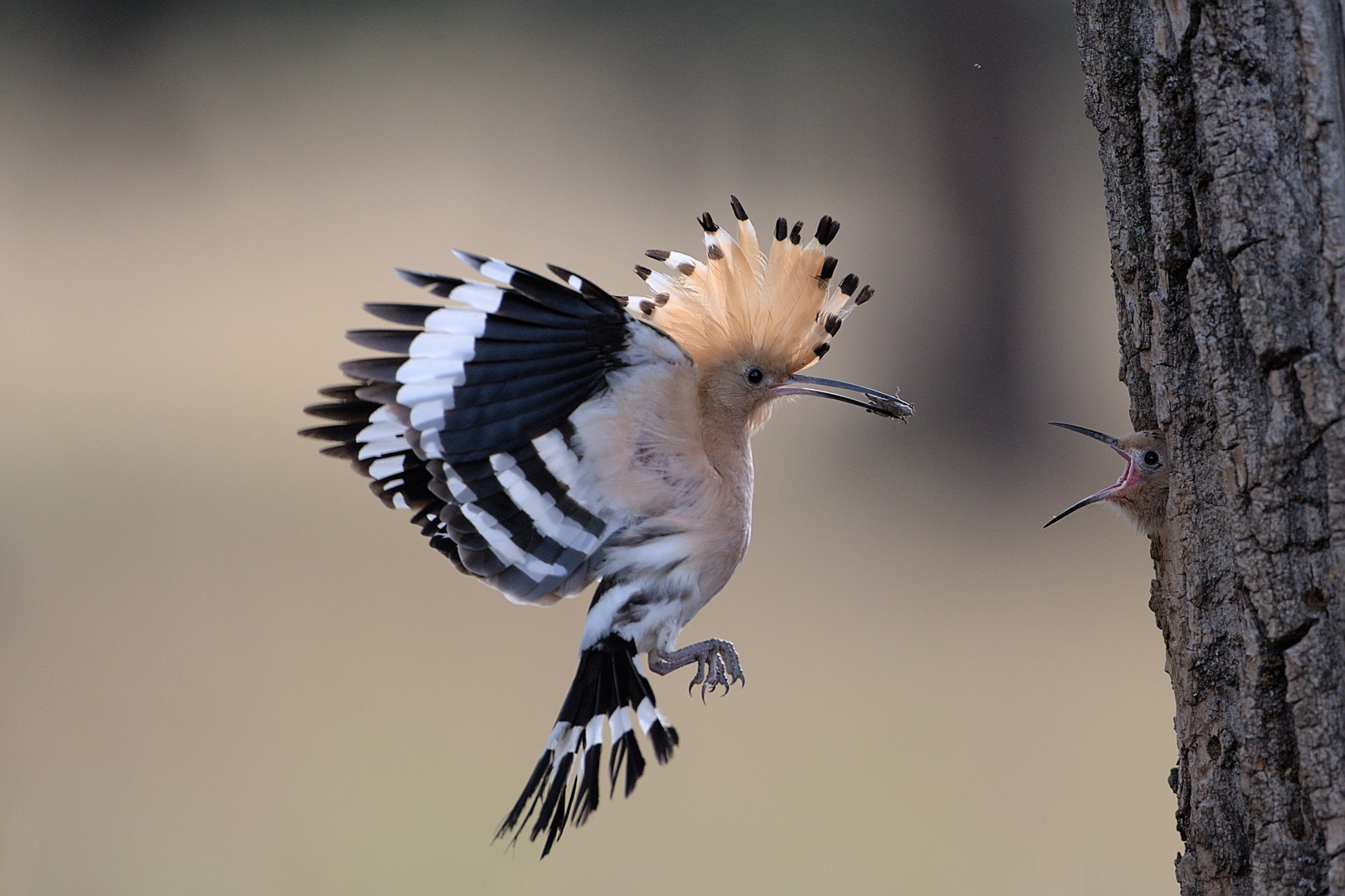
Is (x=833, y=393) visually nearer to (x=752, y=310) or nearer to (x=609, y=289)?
(x=752, y=310)

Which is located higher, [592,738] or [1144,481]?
[1144,481]

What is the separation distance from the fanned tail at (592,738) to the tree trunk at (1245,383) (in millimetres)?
479

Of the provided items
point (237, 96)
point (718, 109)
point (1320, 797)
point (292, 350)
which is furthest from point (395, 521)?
point (1320, 797)

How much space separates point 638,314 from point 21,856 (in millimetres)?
1893

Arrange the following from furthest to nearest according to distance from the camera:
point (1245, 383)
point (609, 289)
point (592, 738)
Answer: point (609, 289)
point (592, 738)
point (1245, 383)

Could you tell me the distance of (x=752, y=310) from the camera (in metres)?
1.13

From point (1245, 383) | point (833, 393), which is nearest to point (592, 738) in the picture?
point (833, 393)

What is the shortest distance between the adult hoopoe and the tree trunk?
0.30 meters

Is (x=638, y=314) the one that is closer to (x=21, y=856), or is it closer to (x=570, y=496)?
(x=570, y=496)

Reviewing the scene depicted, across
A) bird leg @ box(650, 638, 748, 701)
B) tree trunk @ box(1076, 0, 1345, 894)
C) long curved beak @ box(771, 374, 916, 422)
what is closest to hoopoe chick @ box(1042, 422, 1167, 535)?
tree trunk @ box(1076, 0, 1345, 894)

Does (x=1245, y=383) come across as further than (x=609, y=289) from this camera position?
No

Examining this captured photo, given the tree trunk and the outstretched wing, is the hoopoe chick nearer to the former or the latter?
the tree trunk

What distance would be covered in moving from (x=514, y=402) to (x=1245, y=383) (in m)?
0.60

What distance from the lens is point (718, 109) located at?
11.4ft
